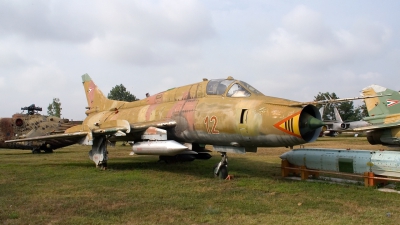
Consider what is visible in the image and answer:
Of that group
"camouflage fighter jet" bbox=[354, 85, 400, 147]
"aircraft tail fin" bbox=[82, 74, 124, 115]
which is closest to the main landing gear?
"aircraft tail fin" bbox=[82, 74, 124, 115]

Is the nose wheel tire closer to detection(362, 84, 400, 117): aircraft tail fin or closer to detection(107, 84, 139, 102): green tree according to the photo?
detection(362, 84, 400, 117): aircraft tail fin

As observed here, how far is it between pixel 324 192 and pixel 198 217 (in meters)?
3.74

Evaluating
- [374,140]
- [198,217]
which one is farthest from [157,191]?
[374,140]

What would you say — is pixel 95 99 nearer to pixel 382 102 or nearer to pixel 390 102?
pixel 382 102

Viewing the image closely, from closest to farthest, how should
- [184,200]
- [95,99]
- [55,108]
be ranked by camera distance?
[184,200]
[95,99]
[55,108]

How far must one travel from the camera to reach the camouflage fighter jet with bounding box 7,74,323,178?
799 cm

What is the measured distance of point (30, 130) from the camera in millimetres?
22328

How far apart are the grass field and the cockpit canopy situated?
98.9 inches

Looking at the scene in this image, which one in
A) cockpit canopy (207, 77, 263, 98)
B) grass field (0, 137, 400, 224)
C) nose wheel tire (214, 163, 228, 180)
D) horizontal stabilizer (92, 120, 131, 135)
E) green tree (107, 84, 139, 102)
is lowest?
grass field (0, 137, 400, 224)

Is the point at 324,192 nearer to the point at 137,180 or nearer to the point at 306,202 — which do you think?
the point at 306,202

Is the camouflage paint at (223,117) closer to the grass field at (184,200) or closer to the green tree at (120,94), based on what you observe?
the grass field at (184,200)

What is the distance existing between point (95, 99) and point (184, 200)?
37.8 ft

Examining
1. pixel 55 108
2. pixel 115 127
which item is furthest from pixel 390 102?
pixel 55 108

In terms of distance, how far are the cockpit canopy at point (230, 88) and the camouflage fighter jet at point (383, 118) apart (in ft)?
33.5
